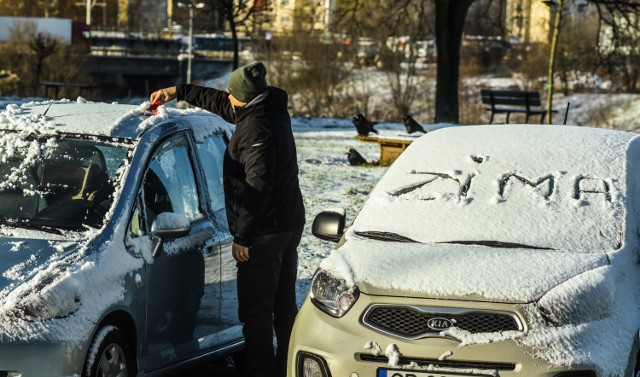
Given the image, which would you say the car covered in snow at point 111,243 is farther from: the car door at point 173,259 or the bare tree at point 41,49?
the bare tree at point 41,49

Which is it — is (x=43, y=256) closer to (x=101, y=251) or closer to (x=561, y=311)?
(x=101, y=251)

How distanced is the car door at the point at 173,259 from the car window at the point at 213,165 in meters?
0.16

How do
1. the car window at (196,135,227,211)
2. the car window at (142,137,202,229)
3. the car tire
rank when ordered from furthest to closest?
the car window at (196,135,227,211), the car window at (142,137,202,229), the car tire

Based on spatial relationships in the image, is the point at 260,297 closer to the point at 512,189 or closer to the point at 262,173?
the point at 262,173

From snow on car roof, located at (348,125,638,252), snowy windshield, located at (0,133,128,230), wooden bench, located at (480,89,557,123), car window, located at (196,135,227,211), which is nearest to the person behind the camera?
snow on car roof, located at (348,125,638,252)

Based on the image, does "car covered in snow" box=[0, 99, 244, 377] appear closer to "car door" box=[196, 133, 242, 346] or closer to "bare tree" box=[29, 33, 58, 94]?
"car door" box=[196, 133, 242, 346]

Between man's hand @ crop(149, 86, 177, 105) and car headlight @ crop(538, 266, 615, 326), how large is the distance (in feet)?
9.33

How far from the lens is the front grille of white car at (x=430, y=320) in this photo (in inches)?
212

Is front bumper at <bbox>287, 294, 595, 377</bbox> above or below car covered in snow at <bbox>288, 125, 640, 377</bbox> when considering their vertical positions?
below

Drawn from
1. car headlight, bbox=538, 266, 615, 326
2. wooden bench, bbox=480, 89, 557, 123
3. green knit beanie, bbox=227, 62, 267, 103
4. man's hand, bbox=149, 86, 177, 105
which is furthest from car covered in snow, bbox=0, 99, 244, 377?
wooden bench, bbox=480, 89, 557, 123

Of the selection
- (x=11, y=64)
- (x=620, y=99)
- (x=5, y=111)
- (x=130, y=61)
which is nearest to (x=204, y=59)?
(x=130, y=61)

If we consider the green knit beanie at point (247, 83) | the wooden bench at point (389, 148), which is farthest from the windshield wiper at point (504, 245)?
the wooden bench at point (389, 148)

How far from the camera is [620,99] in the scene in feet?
173

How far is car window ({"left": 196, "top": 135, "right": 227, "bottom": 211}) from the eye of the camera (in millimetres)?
7500
